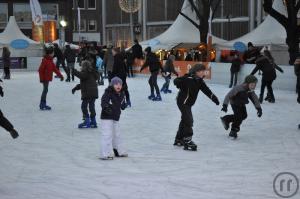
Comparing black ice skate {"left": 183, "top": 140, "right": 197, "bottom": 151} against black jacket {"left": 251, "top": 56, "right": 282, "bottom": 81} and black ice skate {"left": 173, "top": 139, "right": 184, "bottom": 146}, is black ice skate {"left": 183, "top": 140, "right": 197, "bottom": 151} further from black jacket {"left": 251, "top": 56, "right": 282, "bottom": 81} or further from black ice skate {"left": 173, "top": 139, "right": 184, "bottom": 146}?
black jacket {"left": 251, "top": 56, "right": 282, "bottom": 81}

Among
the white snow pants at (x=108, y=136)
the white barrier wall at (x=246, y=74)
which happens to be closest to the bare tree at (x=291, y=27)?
the white barrier wall at (x=246, y=74)

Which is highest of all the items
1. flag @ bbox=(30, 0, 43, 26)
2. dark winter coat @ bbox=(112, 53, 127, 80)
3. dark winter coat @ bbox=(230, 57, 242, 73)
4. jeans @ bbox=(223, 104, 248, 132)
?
flag @ bbox=(30, 0, 43, 26)

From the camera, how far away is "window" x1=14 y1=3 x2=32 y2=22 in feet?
189

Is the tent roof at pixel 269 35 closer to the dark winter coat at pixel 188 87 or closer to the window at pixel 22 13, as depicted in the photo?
the dark winter coat at pixel 188 87

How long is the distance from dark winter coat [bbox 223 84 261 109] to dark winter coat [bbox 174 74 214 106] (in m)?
1.12

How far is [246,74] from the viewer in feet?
64.8

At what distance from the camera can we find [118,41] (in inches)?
2312

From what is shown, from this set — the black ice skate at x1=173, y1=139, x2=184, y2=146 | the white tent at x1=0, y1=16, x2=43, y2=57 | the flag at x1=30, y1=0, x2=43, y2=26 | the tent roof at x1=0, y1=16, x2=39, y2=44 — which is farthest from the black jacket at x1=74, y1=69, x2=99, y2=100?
the tent roof at x1=0, y1=16, x2=39, y2=44

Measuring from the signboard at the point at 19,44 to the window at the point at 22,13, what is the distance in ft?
80.1

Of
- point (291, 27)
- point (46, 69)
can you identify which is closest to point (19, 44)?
point (291, 27)

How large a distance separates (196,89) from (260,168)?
1659 mm

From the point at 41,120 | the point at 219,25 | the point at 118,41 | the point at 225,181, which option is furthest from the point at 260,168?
the point at 118,41

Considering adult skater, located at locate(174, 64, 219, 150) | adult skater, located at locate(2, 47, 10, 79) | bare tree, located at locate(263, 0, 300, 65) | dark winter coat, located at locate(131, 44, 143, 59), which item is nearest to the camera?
adult skater, located at locate(174, 64, 219, 150)

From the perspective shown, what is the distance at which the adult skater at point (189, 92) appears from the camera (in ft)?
25.7
